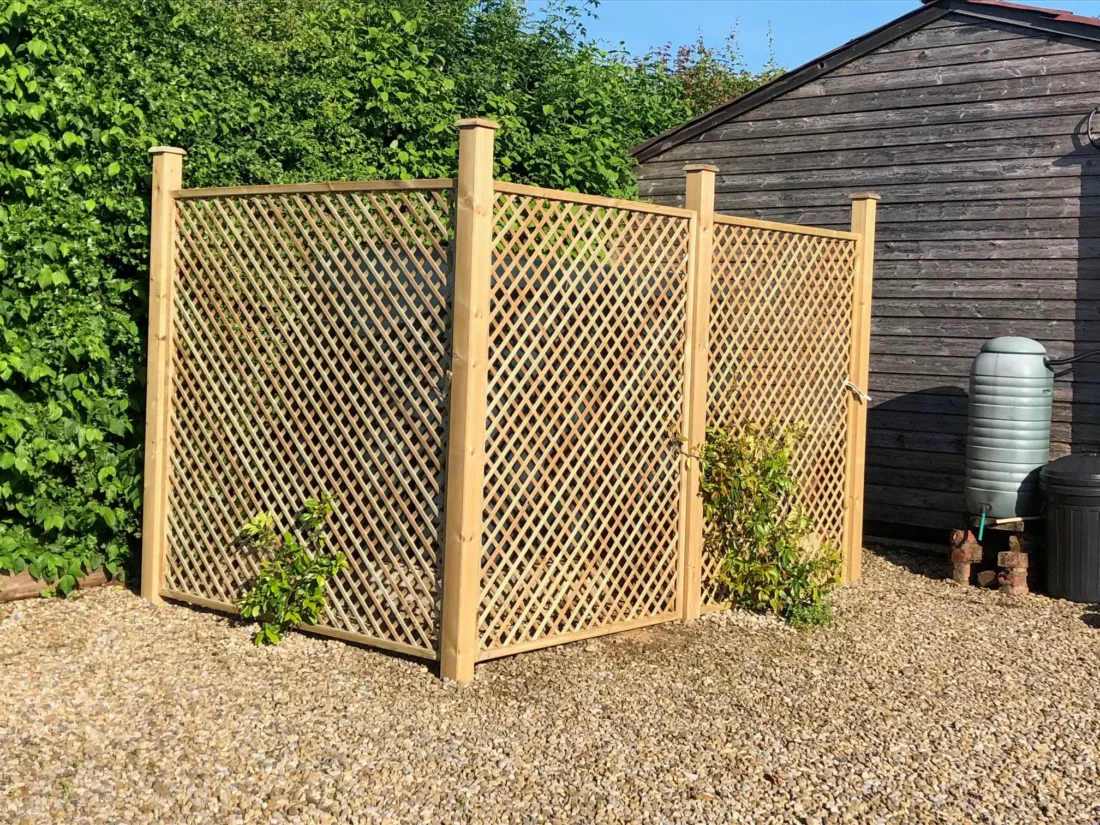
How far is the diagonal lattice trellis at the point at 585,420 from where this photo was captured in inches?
179

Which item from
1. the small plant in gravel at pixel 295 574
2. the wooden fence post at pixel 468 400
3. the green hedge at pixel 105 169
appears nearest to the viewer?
the wooden fence post at pixel 468 400

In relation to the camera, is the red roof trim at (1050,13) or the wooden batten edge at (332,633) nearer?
the wooden batten edge at (332,633)

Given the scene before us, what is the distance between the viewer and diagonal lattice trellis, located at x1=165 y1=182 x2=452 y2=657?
4.47 metres

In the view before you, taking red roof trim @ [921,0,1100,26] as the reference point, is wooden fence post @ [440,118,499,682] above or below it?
below

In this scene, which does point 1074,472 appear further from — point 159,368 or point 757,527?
point 159,368

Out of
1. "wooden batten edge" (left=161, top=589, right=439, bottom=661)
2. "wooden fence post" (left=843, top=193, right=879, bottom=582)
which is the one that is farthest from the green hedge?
"wooden fence post" (left=843, top=193, right=879, bottom=582)

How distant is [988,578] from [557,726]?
10.8 ft

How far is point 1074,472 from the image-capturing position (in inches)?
229

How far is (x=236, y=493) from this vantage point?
16.6ft

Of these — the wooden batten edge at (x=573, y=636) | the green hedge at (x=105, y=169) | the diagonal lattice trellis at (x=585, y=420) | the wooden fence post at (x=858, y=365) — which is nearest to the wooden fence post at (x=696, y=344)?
the diagonal lattice trellis at (x=585, y=420)

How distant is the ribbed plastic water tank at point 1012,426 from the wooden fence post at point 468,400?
320 cm

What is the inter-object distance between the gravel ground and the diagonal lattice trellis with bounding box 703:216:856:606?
975 millimetres

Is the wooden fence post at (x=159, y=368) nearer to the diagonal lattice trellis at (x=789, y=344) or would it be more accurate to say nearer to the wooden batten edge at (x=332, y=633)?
the wooden batten edge at (x=332, y=633)

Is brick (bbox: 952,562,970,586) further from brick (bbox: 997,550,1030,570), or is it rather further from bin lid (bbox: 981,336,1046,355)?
bin lid (bbox: 981,336,1046,355)
